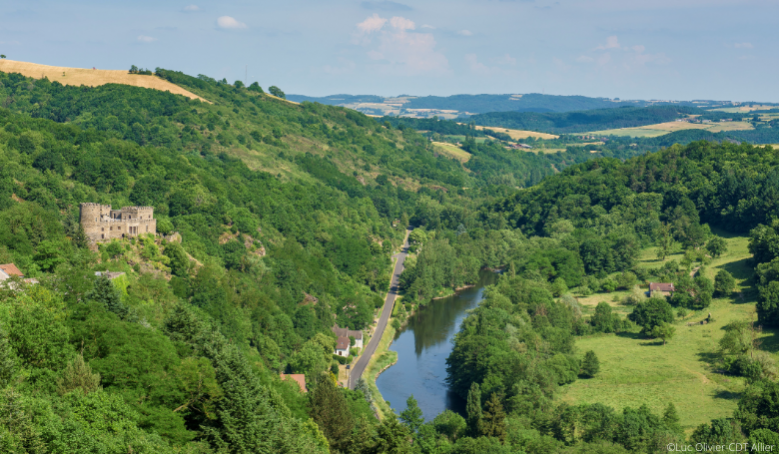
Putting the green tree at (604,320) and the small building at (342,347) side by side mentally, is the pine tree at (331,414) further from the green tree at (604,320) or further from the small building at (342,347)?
the green tree at (604,320)

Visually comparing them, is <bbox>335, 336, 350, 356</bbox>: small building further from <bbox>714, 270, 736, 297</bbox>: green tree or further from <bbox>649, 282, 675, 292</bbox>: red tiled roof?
<bbox>714, 270, 736, 297</bbox>: green tree

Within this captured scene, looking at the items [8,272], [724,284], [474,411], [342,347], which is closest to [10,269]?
[8,272]

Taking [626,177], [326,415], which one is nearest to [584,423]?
[326,415]

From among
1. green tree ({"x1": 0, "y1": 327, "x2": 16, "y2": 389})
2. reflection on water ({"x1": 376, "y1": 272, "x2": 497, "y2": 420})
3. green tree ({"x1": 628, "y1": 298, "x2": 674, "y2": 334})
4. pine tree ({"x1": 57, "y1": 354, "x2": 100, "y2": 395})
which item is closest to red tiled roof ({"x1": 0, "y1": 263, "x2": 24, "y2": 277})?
green tree ({"x1": 0, "y1": 327, "x2": 16, "y2": 389})

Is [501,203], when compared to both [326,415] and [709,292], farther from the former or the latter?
[326,415]

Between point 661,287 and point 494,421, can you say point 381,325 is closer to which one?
point 661,287

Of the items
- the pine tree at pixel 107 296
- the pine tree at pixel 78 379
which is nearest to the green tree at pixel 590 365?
the pine tree at pixel 107 296
